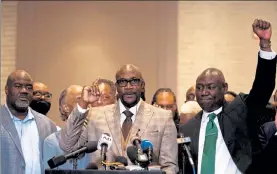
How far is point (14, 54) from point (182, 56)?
247 cm

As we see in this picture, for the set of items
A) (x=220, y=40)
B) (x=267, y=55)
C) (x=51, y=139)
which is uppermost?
(x=220, y=40)

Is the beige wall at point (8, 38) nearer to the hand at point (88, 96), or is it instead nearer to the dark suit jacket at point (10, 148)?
the dark suit jacket at point (10, 148)

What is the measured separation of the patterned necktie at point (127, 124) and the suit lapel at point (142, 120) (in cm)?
6

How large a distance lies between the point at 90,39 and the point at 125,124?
4.32 m

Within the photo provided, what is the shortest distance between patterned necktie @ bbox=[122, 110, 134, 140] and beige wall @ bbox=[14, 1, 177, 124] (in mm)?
3965

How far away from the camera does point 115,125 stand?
475 centimetres

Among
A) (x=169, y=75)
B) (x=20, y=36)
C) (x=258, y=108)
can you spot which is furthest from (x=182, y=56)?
(x=258, y=108)

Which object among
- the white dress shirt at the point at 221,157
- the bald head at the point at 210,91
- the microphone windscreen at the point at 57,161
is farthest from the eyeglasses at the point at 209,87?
the microphone windscreen at the point at 57,161

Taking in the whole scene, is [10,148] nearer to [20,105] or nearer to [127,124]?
[20,105]

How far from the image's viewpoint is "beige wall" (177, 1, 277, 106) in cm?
857

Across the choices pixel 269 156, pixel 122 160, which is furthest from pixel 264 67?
pixel 122 160

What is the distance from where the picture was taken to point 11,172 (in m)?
4.86

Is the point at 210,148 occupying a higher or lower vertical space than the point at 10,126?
lower

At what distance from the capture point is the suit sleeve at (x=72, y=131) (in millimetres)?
4637
